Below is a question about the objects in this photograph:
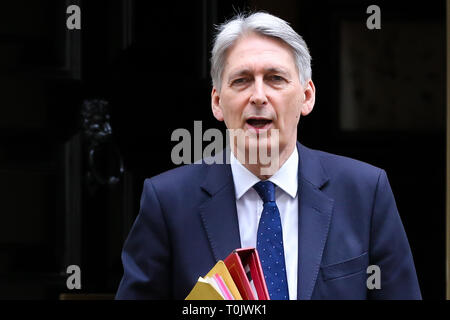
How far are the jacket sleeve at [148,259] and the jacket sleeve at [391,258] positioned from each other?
54 cm

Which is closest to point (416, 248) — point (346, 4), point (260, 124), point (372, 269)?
point (346, 4)

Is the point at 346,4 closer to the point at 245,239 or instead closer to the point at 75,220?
the point at 75,220

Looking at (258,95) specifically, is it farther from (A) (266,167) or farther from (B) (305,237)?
(B) (305,237)

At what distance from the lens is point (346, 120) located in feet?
12.4

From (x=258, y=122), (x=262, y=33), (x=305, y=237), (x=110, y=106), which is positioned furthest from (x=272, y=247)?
(x=110, y=106)

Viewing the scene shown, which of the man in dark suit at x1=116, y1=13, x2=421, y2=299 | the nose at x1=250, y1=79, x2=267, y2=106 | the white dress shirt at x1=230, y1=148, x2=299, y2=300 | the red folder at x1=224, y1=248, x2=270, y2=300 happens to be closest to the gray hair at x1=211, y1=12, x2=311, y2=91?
the man in dark suit at x1=116, y1=13, x2=421, y2=299

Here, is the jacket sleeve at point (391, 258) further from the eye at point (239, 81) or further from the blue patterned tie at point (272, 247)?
the eye at point (239, 81)

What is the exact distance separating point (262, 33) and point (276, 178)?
1.29ft

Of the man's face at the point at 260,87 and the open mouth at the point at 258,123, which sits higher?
the man's face at the point at 260,87

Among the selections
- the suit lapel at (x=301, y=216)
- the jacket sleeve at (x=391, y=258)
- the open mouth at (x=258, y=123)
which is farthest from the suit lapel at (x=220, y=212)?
the jacket sleeve at (x=391, y=258)

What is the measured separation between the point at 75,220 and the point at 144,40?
2.87ft

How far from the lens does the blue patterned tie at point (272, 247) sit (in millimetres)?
2020

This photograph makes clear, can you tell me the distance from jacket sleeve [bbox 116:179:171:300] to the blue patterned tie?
254mm

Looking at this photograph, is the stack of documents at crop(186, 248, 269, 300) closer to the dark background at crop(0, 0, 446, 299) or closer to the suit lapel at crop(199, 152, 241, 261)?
the suit lapel at crop(199, 152, 241, 261)
